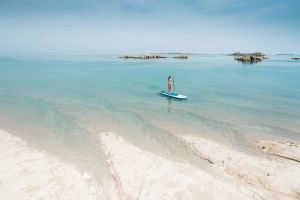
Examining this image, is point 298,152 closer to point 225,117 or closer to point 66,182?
point 225,117

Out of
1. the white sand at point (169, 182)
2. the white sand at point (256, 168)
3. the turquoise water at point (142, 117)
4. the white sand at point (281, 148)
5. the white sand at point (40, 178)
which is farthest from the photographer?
the turquoise water at point (142, 117)

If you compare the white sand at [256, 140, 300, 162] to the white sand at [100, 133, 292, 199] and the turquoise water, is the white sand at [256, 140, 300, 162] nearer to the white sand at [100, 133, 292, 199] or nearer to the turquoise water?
the turquoise water

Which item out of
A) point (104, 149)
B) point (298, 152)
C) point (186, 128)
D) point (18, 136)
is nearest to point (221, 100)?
point (186, 128)

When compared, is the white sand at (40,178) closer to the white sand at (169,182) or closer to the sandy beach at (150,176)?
the sandy beach at (150,176)

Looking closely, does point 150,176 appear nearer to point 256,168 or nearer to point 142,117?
point 256,168

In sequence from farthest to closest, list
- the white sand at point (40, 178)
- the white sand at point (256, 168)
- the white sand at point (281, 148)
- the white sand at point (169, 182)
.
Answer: the white sand at point (281, 148) < the white sand at point (256, 168) < the white sand at point (169, 182) < the white sand at point (40, 178)

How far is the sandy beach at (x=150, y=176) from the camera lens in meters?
8.69

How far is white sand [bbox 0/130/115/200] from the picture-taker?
8.52 meters

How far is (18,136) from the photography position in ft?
45.3

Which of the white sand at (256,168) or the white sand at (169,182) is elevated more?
the white sand at (169,182)

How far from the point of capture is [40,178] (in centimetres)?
941

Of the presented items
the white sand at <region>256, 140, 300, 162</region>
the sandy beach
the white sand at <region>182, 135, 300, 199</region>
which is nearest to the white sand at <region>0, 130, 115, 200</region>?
the sandy beach

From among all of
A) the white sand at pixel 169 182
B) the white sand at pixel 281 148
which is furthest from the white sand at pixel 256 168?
the white sand at pixel 281 148

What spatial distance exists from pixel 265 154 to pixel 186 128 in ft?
17.2
